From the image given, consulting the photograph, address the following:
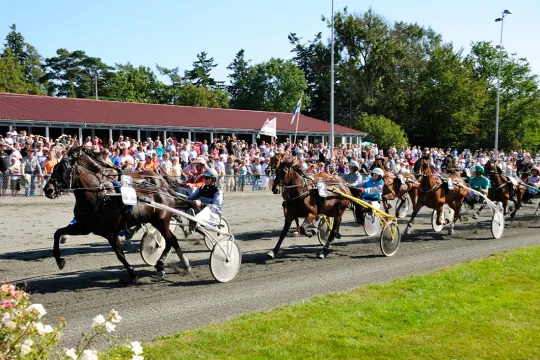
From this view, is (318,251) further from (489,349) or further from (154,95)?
(154,95)

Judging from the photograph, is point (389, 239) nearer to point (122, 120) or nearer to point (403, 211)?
point (403, 211)

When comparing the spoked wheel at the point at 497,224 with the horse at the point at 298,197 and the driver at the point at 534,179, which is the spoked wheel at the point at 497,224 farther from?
the horse at the point at 298,197

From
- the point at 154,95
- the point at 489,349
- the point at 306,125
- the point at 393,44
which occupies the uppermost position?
the point at 393,44

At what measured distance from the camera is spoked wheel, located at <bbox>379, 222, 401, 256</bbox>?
35.1ft

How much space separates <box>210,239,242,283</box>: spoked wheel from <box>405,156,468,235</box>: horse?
6.26 meters

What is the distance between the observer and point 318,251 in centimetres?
1069

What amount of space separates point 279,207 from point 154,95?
45111 millimetres

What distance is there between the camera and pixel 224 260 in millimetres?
8375

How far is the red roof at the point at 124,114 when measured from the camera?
30.9 m


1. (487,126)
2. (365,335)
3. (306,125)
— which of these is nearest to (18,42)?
(306,125)

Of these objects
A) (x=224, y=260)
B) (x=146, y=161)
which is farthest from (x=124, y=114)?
(x=224, y=260)

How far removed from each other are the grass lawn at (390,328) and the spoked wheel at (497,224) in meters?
5.21

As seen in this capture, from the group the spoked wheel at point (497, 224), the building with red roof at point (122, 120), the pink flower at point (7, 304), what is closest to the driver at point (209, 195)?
the pink flower at point (7, 304)

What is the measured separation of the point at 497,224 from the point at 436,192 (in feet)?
6.44
